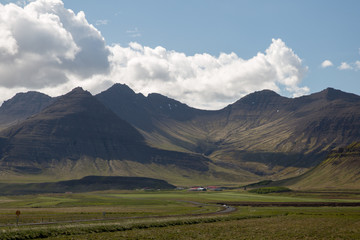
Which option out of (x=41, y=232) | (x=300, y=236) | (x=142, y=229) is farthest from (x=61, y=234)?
(x=300, y=236)

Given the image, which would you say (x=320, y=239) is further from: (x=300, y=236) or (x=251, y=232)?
(x=251, y=232)

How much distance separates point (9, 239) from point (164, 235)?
71.1 feet

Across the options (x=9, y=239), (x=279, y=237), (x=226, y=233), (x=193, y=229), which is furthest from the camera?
(x=193, y=229)

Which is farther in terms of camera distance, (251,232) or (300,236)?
(251,232)

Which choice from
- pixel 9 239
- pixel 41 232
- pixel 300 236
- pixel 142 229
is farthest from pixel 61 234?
pixel 300 236

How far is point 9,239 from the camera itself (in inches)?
2163

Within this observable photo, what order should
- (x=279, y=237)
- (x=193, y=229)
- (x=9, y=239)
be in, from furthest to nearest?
(x=193, y=229)
(x=279, y=237)
(x=9, y=239)

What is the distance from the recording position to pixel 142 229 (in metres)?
71.3

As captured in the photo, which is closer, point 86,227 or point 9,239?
point 9,239

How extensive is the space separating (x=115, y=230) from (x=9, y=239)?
1854 centimetres

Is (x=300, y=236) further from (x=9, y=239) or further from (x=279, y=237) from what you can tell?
(x=9, y=239)

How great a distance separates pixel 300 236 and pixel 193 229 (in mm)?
18463

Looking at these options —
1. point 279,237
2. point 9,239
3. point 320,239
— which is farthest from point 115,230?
point 320,239

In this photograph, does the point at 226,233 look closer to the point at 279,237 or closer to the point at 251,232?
the point at 251,232
